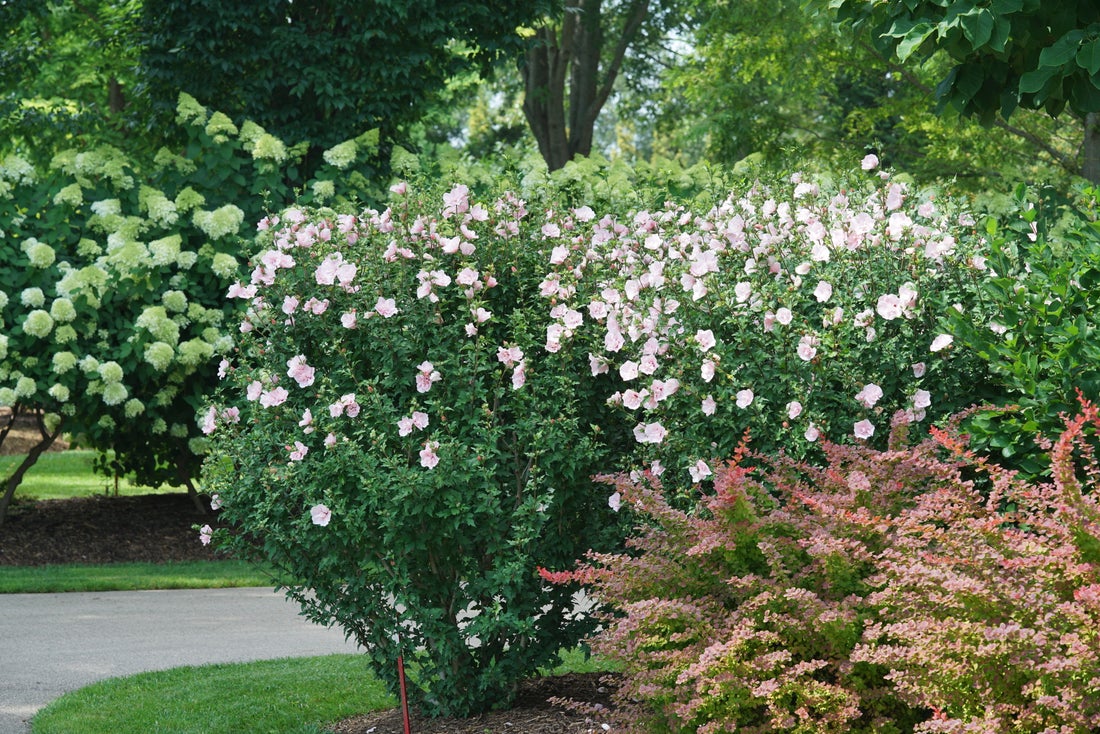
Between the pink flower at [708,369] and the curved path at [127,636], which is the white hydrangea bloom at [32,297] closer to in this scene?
the curved path at [127,636]

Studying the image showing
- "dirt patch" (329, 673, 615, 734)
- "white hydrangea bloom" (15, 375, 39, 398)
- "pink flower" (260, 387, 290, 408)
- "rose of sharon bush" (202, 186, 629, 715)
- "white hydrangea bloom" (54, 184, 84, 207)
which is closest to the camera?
"rose of sharon bush" (202, 186, 629, 715)

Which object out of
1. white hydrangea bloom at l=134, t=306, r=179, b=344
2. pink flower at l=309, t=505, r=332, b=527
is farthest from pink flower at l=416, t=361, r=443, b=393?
white hydrangea bloom at l=134, t=306, r=179, b=344

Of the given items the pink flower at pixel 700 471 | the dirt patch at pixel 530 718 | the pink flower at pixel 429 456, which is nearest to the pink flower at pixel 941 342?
the pink flower at pixel 700 471

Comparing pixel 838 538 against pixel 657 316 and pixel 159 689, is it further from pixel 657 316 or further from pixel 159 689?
pixel 159 689

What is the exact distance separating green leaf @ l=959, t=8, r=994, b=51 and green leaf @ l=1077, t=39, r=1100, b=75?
330 mm

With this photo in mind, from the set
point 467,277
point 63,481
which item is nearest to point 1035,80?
point 467,277

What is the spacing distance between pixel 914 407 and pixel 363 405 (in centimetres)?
212

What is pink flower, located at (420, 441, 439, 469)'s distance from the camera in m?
4.42

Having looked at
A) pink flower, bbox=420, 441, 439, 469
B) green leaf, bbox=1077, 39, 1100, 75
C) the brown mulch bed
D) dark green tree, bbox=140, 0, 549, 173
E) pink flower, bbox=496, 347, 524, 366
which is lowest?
the brown mulch bed

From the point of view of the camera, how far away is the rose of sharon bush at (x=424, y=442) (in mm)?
4543

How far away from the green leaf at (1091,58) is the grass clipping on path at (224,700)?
3.84 m

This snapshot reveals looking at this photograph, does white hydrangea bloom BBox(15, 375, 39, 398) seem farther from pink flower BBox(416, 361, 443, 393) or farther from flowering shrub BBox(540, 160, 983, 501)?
flowering shrub BBox(540, 160, 983, 501)

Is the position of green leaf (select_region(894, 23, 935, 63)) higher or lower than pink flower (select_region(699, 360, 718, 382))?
higher

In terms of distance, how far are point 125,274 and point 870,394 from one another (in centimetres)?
754
